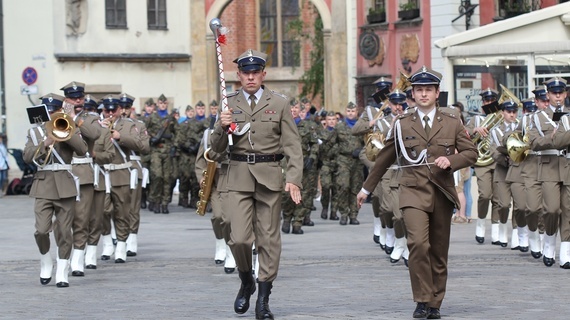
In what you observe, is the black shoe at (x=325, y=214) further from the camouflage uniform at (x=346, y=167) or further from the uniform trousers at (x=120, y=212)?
the uniform trousers at (x=120, y=212)

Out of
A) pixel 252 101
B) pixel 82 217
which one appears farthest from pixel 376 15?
pixel 252 101

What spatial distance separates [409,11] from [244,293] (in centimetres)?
2486

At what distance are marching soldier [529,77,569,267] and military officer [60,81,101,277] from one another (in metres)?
4.87

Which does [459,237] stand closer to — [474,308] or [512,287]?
[512,287]

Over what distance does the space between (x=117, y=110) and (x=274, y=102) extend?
6921mm

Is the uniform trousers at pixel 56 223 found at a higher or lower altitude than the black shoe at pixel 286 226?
higher

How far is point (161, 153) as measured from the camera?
30625mm

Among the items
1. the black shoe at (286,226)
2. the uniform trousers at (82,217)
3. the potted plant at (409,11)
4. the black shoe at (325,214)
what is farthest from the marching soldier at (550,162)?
the potted plant at (409,11)

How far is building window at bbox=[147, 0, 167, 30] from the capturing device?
44438 millimetres

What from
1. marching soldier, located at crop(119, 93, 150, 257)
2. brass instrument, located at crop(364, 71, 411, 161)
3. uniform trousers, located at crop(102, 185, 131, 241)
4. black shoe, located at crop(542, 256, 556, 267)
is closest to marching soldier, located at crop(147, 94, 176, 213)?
marching soldier, located at crop(119, 93, 150, 257)

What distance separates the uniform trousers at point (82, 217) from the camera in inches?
664

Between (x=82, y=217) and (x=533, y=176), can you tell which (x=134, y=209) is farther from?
(x=533, y=176)

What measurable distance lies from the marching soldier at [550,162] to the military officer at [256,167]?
16.6 ft

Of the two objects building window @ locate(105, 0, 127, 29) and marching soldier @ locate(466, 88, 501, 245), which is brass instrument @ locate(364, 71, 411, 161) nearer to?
marching soldier @ locate(466, 88, 501, 245)
